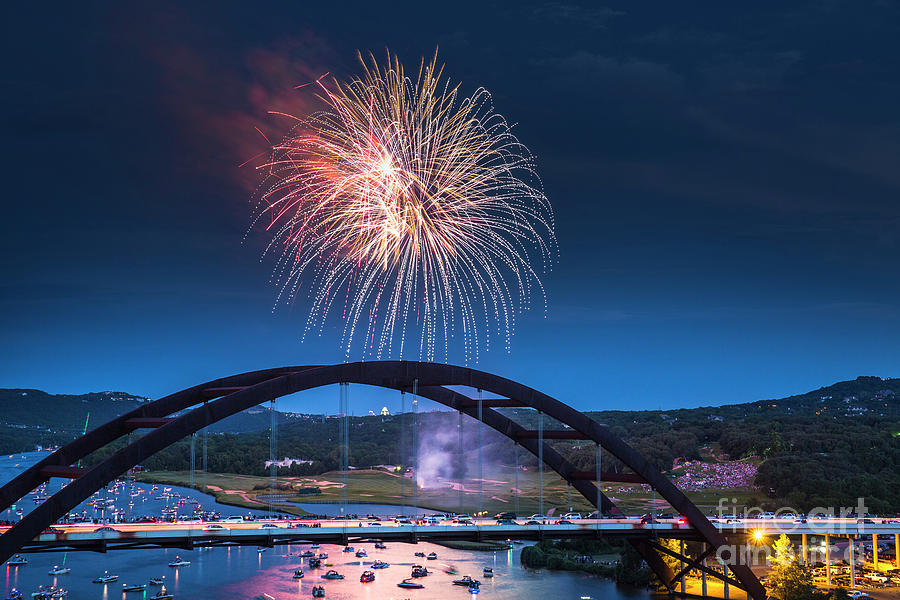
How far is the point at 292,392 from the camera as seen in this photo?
39812 mm

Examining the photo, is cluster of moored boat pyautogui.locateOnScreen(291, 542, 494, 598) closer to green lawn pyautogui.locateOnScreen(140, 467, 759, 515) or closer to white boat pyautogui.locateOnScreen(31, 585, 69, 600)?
white boat pyautogui.locateOnScreen(31, 585, 69, 600)

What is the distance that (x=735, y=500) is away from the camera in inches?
4171

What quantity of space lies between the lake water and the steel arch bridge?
11.0 meters

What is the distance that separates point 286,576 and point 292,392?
32.0m

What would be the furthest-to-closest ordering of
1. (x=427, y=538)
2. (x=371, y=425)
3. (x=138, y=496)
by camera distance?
(x=371, y=425) → (x=138, y=496) → (x=427, y=538)

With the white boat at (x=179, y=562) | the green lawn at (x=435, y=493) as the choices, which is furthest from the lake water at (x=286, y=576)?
the green lawn at (x=435, y=493)

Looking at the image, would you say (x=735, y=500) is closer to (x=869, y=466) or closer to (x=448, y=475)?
(x=869, y=466)

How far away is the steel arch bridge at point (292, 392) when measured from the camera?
110ft

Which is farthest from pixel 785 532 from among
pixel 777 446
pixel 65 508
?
pixel 777 446

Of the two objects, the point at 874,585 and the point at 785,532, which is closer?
the point at 785,532

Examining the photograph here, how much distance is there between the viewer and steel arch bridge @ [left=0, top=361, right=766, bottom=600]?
110 ft

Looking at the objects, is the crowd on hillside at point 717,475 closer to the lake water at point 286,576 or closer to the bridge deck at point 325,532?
the lake water at point 286,576

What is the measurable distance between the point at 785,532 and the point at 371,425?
115 m

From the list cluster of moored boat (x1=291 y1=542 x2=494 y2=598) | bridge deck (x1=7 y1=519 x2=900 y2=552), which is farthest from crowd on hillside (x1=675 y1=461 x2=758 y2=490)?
bridge deck (x1=7 y1=519 x2=900 y2=552)
